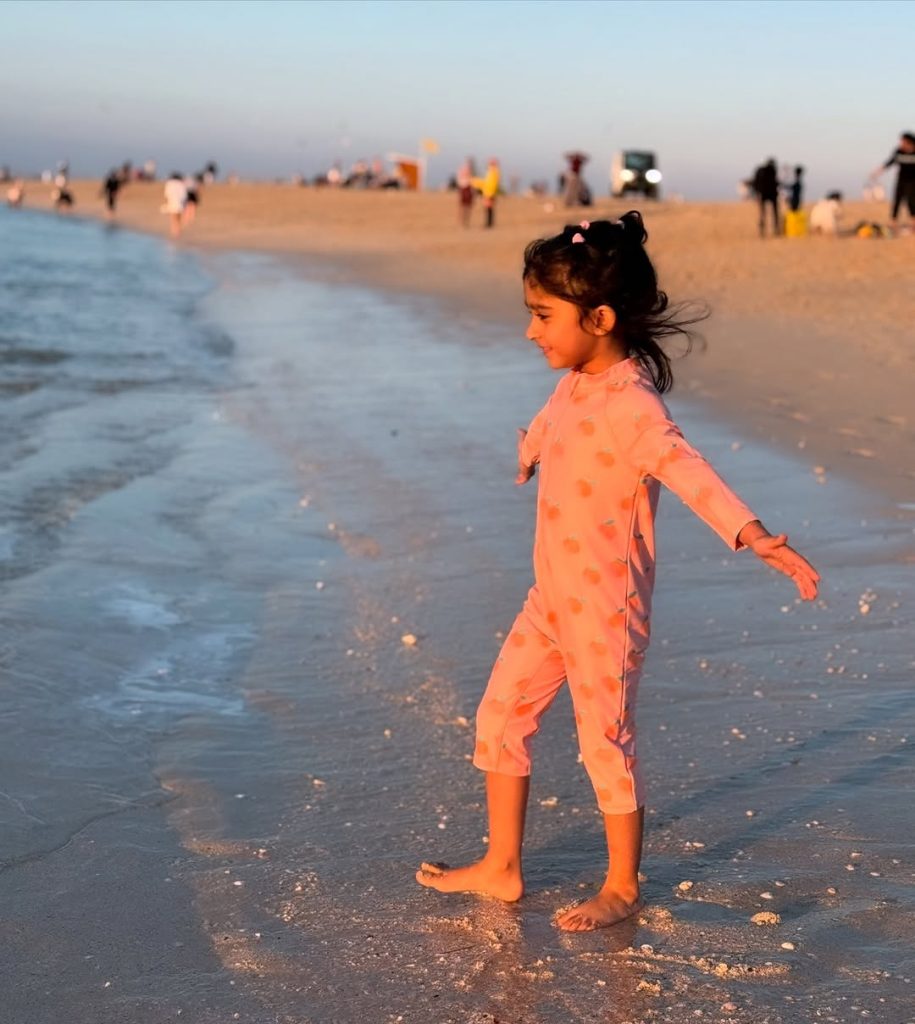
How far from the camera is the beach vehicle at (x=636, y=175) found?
52.4m

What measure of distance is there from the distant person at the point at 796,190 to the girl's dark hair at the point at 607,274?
80.5 feet

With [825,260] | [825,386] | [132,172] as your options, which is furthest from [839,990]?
[132,172]

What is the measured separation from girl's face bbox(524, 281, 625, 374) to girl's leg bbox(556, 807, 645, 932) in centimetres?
92

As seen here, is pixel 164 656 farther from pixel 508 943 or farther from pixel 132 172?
pixel 132 172

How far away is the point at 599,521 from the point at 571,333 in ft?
1.27

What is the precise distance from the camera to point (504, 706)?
3256 millimetres

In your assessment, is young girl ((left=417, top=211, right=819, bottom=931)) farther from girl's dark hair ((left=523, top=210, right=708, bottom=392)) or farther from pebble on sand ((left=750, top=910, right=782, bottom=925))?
pebble on sand ((left=750, top=910, right=782, bottom=925))

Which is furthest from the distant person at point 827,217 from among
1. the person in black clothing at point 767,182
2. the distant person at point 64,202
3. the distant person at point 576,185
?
the distant person at point 64,202

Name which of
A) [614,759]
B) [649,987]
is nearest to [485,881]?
[614,759]

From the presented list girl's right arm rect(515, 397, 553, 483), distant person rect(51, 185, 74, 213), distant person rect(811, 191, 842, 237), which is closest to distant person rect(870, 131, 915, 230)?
distant person rect(811, 191, 842, 237)

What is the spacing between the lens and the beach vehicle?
52375 mm

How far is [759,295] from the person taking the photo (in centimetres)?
1727

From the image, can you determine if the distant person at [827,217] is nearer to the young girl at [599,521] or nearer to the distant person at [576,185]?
the distant person at [576,185]

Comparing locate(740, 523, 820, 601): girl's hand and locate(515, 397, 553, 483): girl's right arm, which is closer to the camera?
locate(740, 523, 820, 601): girl's hand
